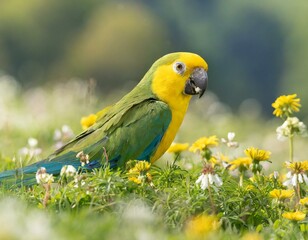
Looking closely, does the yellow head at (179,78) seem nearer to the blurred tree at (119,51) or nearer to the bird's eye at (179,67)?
the bird's eye at (179,67)

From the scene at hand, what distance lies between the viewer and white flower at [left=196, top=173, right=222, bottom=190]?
205 inches

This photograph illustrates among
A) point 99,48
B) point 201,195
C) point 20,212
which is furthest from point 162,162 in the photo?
point 99,48

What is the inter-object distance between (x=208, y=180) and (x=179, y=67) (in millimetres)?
1761

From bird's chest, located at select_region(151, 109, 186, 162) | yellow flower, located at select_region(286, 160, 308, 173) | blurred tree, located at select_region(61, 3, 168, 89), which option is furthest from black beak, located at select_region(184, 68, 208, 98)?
blurred tree, located at select_region(61, 3, 168, 89)

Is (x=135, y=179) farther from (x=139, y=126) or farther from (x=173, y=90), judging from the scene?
(x=173, y=90)

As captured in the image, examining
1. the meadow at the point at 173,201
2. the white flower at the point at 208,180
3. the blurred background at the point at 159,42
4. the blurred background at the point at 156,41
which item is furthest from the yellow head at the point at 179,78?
the blurred background at the point at 156,41

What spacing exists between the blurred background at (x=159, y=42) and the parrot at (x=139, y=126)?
7.31 m

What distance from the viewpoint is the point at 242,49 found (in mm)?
71375

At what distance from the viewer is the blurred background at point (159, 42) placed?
43.7 metres

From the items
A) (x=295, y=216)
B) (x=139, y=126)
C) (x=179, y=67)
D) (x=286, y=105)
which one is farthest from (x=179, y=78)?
(x=295, y=216)

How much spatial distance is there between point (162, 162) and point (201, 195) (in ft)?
10.4

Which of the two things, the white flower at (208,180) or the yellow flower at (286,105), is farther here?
the yellow flower at (286,105)

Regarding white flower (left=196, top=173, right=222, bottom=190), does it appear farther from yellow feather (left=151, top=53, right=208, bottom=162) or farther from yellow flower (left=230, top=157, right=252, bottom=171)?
yellow feather (left=151, top=53, right=208, bottom=162)

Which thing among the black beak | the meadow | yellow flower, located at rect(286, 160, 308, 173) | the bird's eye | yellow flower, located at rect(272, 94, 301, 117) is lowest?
the meadow
